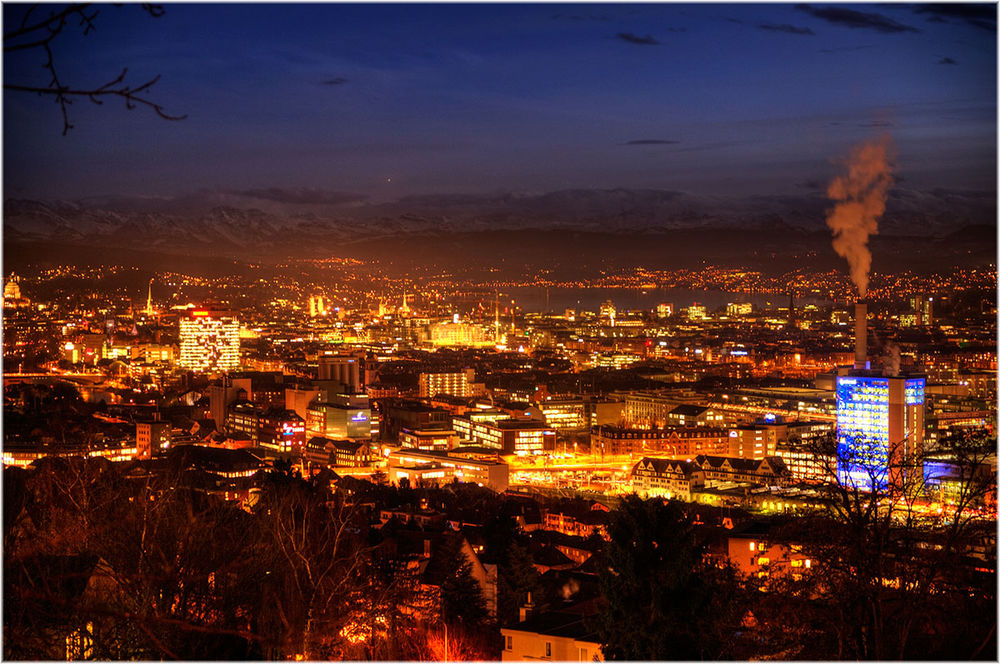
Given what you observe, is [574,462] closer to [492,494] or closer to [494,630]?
[492,494]

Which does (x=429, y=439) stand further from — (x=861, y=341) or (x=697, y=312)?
(x=697, y=312)

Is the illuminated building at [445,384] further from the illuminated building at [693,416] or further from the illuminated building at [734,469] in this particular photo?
the illuminated building at [734,469]

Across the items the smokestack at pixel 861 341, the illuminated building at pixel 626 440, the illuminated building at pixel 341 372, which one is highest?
the smokestack at pixel 861 341

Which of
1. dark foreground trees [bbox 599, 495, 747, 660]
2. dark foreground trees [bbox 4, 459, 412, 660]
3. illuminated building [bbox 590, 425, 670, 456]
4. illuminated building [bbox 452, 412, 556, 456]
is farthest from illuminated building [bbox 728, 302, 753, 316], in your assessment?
dark foreground trees [bbox 599, 495, 747, 660]

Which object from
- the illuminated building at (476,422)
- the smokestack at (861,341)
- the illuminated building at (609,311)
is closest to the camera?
the smokestack at (861,341)

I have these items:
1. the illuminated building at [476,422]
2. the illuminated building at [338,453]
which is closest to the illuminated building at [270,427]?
the illuminated building at [338,453]

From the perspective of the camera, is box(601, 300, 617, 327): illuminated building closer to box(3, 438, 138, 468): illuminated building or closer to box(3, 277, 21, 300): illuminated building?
box(3, 277, 21, 300): illuminated building
